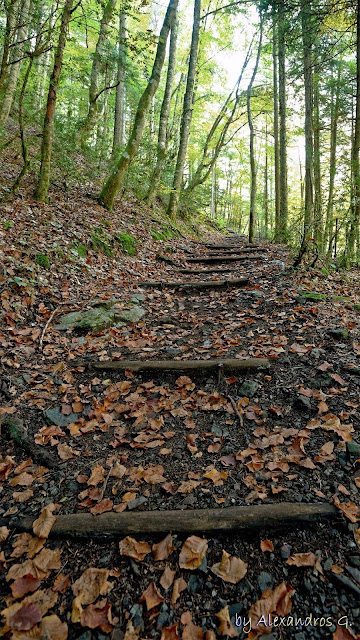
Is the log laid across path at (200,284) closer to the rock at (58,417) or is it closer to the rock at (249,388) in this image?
the rock at (249,388)

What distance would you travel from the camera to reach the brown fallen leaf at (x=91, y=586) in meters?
1.72

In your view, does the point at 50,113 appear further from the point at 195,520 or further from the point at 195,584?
the point at 195,584

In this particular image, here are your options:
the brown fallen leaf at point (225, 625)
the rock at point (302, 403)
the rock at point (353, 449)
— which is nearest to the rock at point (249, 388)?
the rock at point (302, 403)

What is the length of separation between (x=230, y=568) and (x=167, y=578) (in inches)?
14.4

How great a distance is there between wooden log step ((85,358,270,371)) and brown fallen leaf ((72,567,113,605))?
6.77 ft

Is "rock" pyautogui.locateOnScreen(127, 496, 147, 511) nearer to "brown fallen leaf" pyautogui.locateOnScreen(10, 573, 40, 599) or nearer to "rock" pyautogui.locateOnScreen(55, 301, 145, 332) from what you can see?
"brown fallen leaf" pyautogui.locateOnScreen(10, 573, 40, 599)

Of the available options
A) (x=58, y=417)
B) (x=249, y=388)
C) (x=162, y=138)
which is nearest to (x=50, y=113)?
(x=162, y=138)

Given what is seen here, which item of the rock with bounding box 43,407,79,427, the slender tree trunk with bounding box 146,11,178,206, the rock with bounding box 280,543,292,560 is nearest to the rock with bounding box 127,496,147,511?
the rock with bounding box 280,543,292,560

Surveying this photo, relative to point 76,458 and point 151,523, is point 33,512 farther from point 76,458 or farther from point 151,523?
point 151,523

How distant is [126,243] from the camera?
8.02 m

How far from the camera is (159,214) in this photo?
12.0m

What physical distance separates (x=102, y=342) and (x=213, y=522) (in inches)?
112

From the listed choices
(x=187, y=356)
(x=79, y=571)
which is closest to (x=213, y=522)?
(x=79, y=571)

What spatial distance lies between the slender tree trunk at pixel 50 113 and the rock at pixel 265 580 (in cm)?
748
